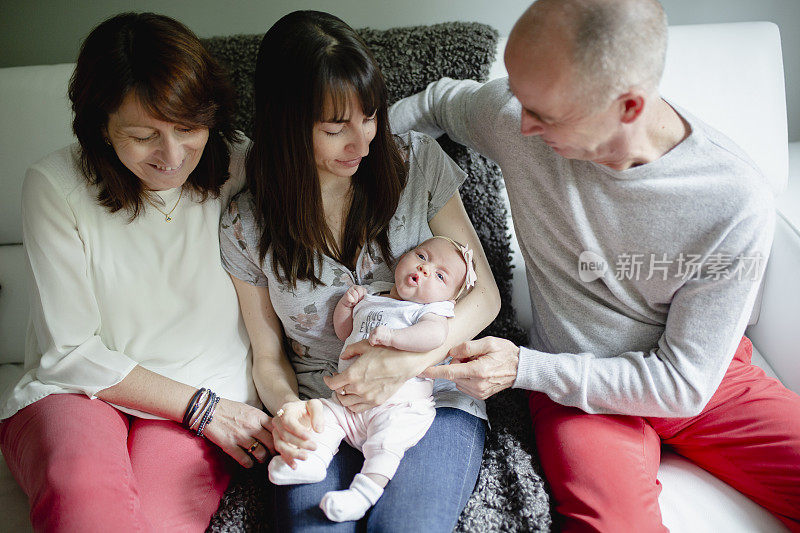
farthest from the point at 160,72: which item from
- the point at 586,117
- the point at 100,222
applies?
the point at 586,117

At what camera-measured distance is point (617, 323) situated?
56.1 inches

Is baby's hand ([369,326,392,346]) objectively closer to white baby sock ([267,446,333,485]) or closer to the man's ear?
white baby sock ([267,446,333,485])

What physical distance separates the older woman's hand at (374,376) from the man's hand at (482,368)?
0.05 metres

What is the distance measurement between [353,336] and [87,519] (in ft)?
1.97

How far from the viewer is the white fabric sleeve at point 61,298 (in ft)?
4.42

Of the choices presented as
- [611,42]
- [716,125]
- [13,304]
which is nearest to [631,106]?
[611,42]

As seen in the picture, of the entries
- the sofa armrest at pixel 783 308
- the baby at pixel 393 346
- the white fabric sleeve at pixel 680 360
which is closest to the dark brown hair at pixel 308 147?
the baby at pixel 393 346

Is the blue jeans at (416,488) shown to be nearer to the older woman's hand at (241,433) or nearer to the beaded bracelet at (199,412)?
the older woman's hand at (241,433)

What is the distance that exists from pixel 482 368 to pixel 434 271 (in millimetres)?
227

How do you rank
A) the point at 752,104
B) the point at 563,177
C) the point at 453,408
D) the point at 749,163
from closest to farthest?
the point at 749,163 → the point at 563,177 → the point at 453,408 → the point at 752,104

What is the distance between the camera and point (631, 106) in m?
1.16

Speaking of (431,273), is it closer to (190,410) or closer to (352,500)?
(352,500)

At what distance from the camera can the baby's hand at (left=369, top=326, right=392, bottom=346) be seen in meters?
1.31

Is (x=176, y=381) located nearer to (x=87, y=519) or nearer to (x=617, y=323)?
(x=87, y=519)
